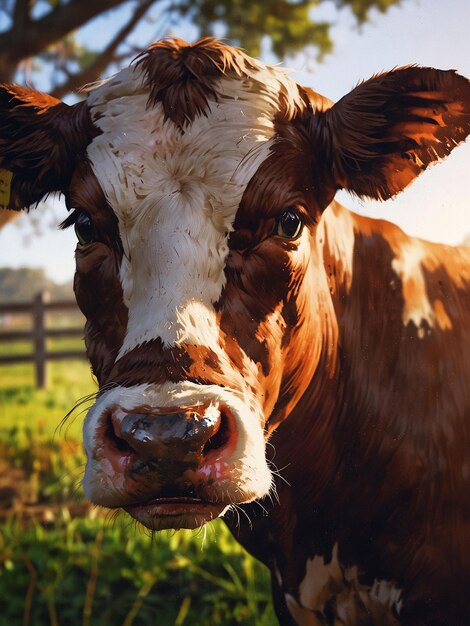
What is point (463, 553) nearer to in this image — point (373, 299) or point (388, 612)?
point (388, 612)

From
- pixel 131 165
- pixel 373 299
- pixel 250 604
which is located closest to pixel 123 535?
pixel 250 604

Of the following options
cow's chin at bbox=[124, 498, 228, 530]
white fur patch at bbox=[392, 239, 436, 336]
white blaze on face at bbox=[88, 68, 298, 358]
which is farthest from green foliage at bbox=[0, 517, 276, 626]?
white blaze on face at bbox=[88, 68, 298, 358]

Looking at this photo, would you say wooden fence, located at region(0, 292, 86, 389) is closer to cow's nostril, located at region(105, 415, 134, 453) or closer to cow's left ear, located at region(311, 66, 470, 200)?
cow's left ear, located at region(311, 66, 470, 200)

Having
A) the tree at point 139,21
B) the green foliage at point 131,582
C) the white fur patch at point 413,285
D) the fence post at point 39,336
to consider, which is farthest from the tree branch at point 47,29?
the fence post at point 39,336

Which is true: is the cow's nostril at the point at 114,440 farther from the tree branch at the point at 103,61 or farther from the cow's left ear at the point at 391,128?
the tree branch at the point at 103,61

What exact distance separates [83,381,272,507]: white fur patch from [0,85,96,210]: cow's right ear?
3.07 ft

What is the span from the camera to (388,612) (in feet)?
7.27

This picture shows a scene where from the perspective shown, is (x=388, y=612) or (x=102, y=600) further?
(x=102, y=600)

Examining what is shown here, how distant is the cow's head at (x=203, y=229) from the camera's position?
1563mm

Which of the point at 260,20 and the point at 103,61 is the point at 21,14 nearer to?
the point at 103,61

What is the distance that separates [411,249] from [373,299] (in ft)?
0.99

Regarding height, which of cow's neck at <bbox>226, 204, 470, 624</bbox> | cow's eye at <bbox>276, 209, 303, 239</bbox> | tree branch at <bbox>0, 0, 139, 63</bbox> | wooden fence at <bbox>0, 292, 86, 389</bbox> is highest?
tree branch at <bbox>0, 0, 139, 63</bbox>

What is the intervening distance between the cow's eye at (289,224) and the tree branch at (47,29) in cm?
351

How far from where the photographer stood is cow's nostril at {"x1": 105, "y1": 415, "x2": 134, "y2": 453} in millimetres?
1566
